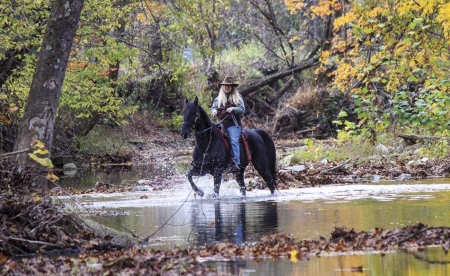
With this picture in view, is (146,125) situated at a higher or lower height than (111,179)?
higher

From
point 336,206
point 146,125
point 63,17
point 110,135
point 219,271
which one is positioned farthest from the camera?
point 146,125

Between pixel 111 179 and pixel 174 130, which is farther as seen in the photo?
pixel 174 130

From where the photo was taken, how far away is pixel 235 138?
17.3 metres

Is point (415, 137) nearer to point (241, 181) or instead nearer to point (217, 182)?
point (241, 181)

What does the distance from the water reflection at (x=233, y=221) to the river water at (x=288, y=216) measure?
0.03ft

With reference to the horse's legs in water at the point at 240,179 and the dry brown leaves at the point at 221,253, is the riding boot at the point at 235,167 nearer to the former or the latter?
the horse's legs in water at the point at 240,179

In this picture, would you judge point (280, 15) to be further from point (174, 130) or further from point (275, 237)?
point (275, 237)

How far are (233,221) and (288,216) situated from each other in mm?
981

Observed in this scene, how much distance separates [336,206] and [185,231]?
3.71 meters

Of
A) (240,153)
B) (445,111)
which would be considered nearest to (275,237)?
(240,153)

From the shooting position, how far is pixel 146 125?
140ft

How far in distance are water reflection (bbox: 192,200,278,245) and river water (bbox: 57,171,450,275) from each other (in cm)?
1

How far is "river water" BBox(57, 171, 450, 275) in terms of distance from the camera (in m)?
7.85

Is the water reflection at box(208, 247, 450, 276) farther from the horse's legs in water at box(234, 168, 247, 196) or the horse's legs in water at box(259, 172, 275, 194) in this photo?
the horse's legs in water at box(259, 172, 275, 194)
